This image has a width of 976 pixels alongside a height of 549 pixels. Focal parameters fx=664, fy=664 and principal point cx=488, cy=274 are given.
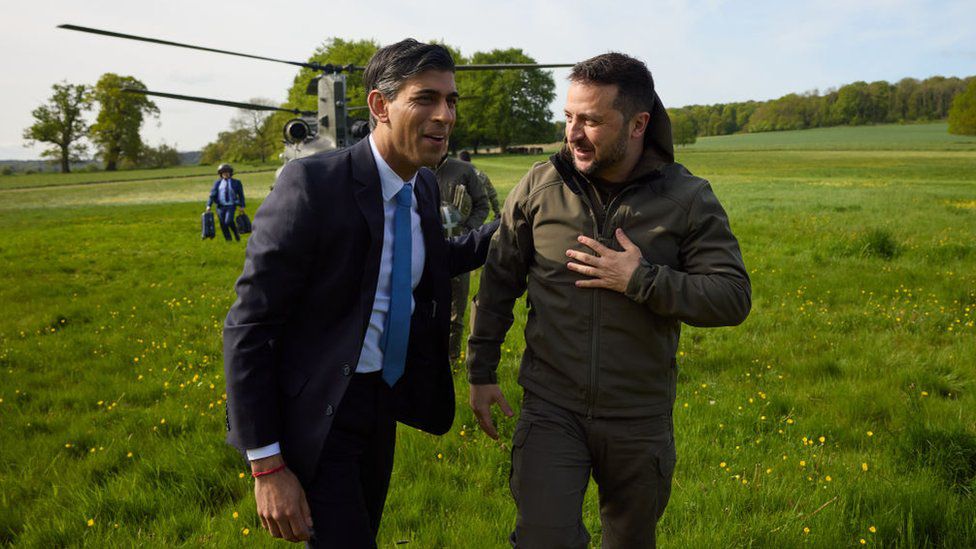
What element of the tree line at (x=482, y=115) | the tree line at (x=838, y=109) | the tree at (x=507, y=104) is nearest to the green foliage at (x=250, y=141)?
the tree line at (x=482, y=115)

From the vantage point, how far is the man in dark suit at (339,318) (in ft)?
7.59

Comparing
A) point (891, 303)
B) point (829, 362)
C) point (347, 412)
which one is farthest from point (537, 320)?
point (891, 303)

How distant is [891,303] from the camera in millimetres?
8812

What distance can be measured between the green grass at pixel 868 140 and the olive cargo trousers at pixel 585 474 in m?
79.9

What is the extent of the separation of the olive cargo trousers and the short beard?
3.39 feet

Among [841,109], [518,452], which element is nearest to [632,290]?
[518,452]

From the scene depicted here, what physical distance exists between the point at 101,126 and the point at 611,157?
98.5 m

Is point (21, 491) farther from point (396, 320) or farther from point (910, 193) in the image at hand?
point (910, 193)

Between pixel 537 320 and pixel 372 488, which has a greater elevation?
pixel 537 320

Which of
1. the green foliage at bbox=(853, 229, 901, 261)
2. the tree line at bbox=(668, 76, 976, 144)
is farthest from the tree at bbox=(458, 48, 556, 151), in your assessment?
the green foliage at bbox=(853, 229, 901, 261)

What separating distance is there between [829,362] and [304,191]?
19.6 ft

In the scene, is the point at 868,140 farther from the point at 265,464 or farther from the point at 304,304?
the point at 265,464

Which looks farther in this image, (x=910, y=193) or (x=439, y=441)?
(x=910, y=193)

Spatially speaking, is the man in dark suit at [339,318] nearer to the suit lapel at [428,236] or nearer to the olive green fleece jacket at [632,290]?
the suit lapel at [428,236]
